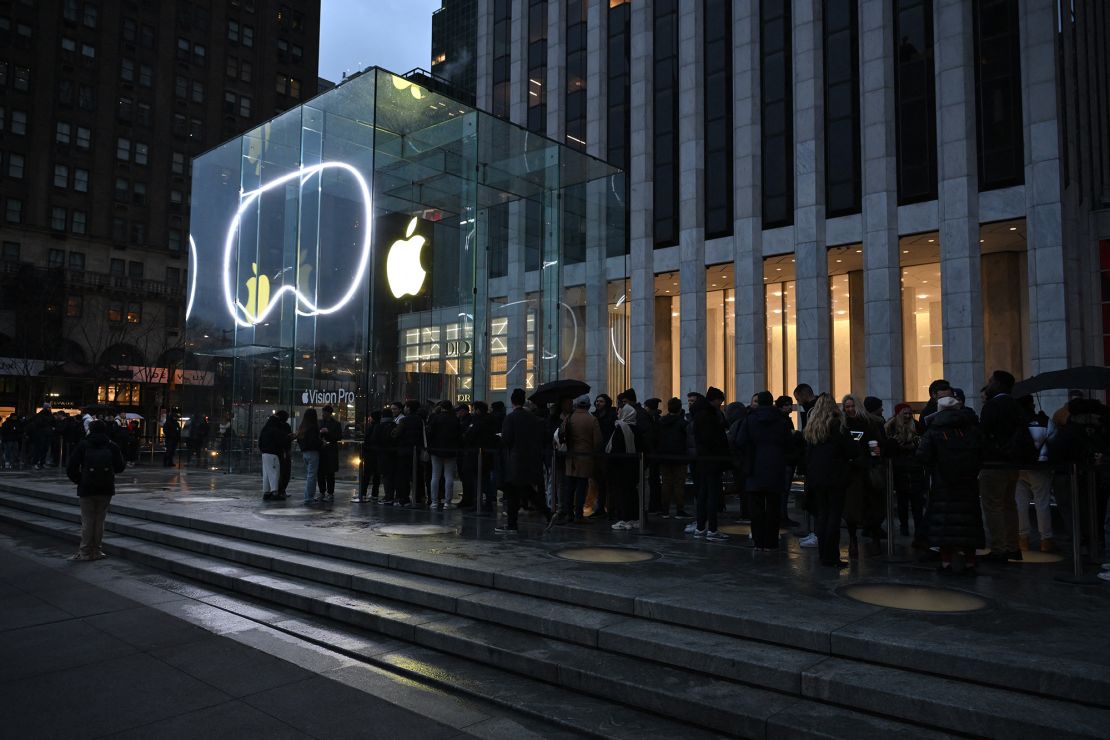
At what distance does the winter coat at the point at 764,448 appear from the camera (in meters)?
8.49

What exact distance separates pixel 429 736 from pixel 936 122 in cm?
2639

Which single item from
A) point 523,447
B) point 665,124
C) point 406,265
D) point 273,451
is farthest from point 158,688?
point 665,124

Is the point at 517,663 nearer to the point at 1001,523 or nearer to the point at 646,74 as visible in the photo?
the point at 1001,523

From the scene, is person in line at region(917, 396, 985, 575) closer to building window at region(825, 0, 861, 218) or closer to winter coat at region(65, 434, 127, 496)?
winter coat at region(65, 434, 127, 496)

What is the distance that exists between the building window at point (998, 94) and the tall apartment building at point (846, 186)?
0.06 meters

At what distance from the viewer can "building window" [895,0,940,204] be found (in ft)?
81.8

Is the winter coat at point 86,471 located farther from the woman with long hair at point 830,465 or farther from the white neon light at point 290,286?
the woman with long hair at point 830,465

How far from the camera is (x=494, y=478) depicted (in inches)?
514

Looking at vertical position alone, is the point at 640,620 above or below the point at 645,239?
below

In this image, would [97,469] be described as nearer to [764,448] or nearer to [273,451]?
[273,451]

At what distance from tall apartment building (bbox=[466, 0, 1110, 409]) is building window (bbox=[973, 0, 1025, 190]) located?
0.20 feet

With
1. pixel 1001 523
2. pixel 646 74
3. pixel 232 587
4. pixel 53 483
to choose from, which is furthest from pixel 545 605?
pixel 646 74

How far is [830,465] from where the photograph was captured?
7.89m

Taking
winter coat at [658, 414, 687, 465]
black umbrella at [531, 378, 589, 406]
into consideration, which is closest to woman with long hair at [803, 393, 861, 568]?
winter coat at [658, 414, 687, 465]
